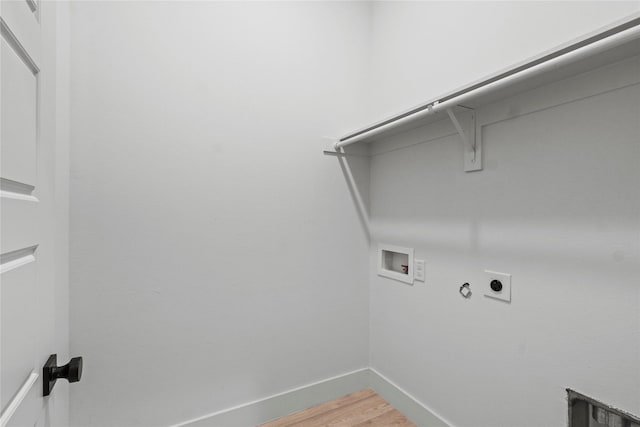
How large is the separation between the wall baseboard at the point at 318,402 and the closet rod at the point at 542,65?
4.86 feet

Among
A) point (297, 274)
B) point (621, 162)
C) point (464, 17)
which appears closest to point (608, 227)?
point (621, 162)

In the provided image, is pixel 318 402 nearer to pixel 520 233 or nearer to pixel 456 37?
pixel 520 233

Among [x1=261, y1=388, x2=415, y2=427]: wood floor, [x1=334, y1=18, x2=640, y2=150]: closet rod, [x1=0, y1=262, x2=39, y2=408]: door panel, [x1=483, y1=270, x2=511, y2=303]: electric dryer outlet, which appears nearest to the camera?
[x1=0, y1=262, x2=39, y2=408]: door panel

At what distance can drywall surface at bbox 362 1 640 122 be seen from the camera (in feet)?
3.22

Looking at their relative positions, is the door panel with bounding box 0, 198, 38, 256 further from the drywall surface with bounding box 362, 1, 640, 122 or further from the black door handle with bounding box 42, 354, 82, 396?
the drywall surface with bounding box 362, 1, 640, 122

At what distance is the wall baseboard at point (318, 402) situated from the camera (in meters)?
1.42

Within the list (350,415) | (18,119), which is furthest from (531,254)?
(18,119)

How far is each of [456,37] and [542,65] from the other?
662 mm

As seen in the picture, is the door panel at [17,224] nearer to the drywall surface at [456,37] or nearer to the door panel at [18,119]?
the door panel at [18,119]

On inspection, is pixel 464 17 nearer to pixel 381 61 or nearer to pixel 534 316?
pixel 381 61

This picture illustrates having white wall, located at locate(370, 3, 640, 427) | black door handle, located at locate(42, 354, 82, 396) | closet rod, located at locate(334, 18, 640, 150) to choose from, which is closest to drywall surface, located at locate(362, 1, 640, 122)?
white wall, located at locate(370, 3, 640, 427)

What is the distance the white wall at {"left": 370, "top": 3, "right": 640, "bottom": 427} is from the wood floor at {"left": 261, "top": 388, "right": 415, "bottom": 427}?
7.5 inches

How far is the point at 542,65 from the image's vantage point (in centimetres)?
83

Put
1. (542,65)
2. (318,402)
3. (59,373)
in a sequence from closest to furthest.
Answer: (59,373), (542,65), (318,402)
